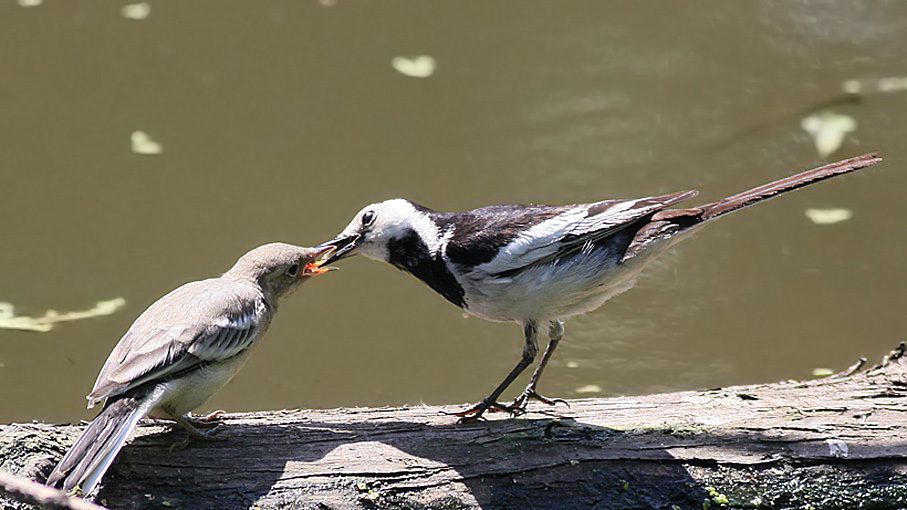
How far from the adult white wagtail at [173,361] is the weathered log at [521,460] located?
0.83 ft

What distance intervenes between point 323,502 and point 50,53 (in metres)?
6.32

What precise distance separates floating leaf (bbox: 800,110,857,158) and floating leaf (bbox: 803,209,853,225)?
529 millimetres

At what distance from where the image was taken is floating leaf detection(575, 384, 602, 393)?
622 centimetres

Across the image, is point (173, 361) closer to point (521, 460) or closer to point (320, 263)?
point (320, 263)

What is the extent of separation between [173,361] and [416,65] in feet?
17.6

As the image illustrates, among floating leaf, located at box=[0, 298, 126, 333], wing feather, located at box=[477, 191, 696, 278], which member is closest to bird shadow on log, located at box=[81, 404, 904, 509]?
wing feather, located at box=[477, 191, 696, 278]

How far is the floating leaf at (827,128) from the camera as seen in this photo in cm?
786

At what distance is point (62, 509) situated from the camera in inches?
101

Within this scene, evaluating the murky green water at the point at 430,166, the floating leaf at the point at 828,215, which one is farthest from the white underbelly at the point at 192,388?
the floating leaf at the point at 828,215

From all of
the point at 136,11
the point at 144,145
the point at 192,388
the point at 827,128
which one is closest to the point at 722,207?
the point at 192,388

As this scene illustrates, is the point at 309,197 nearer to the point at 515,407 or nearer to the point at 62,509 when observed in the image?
the point at 515,407

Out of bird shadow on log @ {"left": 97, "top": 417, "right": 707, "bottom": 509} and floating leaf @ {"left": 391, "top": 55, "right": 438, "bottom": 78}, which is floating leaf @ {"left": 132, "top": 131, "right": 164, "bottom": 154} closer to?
floating leaf @ {"left": 391, "top": 55, "right": 438, "bottom": 78}

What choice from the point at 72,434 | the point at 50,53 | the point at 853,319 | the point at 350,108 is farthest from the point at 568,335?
the point at 50,53

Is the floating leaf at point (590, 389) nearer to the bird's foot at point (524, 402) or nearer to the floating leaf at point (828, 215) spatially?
the bird's foot at point (524, 402)
